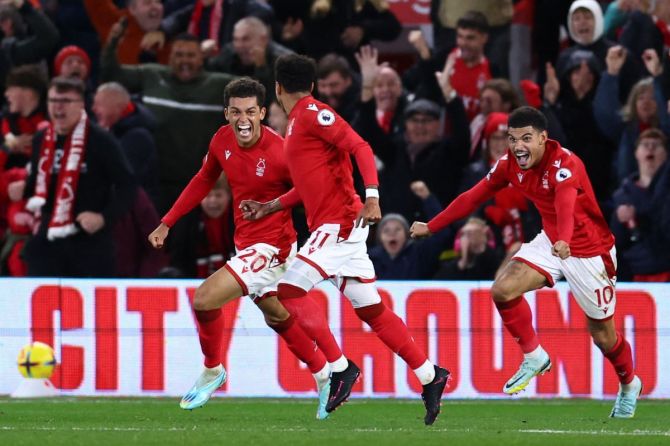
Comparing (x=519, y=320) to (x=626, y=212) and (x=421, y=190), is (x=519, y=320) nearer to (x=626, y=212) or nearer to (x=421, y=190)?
(x=626, y=212)

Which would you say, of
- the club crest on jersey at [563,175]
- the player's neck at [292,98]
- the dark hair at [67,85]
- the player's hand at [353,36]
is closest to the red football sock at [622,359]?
the club crest on jersey at [563,175]

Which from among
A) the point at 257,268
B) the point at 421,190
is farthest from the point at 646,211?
the point at 257,268

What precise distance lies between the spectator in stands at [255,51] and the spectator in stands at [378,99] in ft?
Answer: 2.85

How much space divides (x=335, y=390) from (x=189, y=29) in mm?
7383

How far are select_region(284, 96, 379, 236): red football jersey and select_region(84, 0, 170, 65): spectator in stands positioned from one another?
21.2 feet

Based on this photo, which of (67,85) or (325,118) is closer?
(325,118)

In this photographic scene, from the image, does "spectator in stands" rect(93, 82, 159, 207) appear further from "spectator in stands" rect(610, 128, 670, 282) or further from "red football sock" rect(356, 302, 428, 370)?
"red football sock" rect(356, 302, 428, 370)

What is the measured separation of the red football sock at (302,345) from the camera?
1082 cm

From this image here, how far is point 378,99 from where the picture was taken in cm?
1560

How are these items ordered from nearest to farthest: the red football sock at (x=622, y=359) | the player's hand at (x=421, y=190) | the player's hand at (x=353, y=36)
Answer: the red football sock at (x=622, y=359) → the player's hand at (x=421, y=190) → the player's hand at (x=353, y=36)

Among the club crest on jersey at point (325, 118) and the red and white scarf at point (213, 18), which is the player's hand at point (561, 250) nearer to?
the club crest on jersey at point (325, 118)

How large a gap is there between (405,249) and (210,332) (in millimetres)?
4095

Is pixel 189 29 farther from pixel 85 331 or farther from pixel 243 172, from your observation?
pixel 243 172

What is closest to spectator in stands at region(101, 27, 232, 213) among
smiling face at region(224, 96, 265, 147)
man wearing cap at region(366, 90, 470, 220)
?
man wearing cap at region(366, 90, 470, 220)
